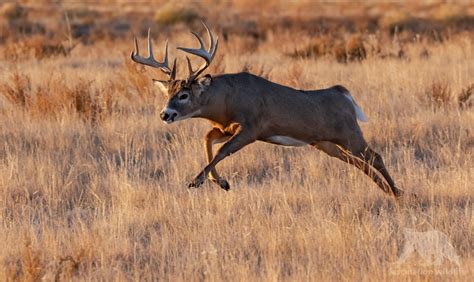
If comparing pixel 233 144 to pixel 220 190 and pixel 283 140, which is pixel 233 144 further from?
pixel 220 190

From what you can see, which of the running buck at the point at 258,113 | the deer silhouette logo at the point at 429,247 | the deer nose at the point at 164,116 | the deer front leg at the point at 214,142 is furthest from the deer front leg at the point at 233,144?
the deer silhouette logo at the point at 429,247

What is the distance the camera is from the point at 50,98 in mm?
13164

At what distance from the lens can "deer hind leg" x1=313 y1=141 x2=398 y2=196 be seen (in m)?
9.02

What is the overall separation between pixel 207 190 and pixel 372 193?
5.35 feet

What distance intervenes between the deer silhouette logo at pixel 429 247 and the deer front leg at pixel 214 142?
1867 millimetres

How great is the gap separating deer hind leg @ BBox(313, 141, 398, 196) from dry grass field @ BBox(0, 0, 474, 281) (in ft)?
0.44

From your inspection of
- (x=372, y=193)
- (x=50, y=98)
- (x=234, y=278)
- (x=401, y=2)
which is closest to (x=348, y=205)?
(x=372, y=193)

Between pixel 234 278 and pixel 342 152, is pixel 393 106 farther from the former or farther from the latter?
pixel 234 278

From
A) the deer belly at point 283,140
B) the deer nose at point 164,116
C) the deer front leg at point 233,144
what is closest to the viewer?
the deer nose at point 164,116

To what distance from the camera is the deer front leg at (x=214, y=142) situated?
851 cm

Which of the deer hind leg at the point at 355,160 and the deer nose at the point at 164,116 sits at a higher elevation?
the deer nose at the point at 164,116

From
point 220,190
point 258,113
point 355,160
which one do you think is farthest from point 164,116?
point 355,160

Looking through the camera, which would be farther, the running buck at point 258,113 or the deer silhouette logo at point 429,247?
the running buck at point 258,113

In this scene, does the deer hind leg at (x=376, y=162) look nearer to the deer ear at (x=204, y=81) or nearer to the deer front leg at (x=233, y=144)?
the deer front leg at (x=233, y=144)
